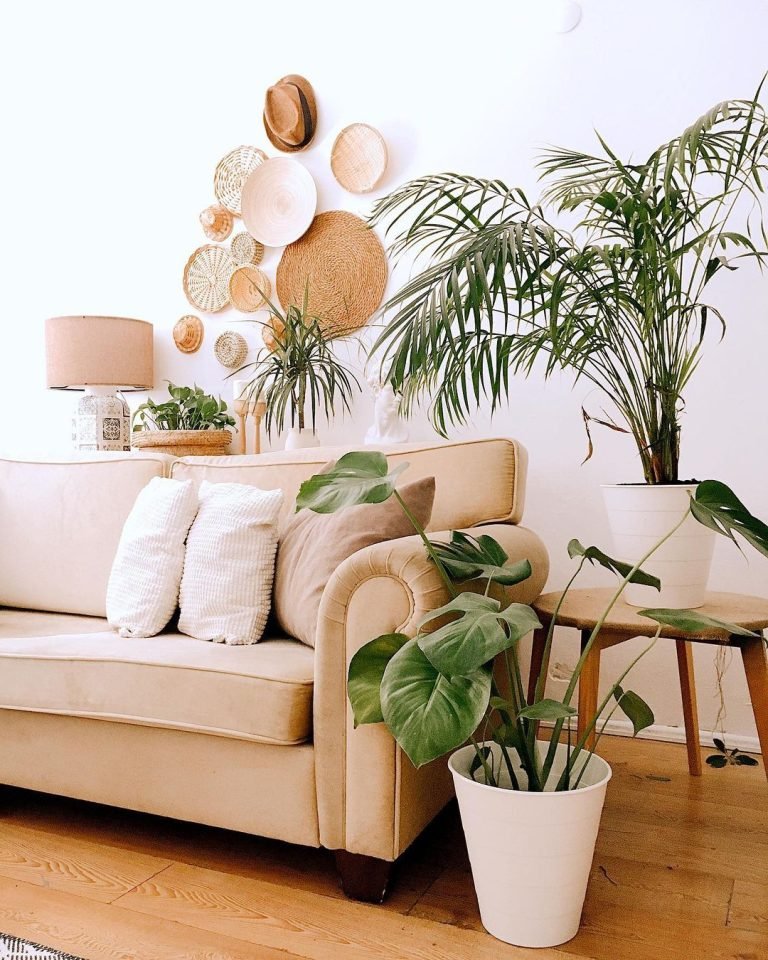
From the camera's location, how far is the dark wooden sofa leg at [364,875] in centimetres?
158

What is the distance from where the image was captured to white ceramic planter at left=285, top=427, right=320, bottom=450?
8.84 feet

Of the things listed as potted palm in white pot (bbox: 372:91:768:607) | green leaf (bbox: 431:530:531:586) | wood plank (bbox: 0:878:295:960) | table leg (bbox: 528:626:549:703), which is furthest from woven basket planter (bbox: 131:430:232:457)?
wood plank (bbox: 0:878:295:960)

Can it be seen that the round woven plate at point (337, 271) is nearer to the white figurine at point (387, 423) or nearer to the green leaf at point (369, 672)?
the white figurine at point (387, 423)

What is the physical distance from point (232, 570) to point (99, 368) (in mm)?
1318

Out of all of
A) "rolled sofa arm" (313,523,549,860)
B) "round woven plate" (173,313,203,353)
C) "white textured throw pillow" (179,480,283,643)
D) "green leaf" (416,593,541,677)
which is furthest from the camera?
"round woven plate" (173,313,203,353)

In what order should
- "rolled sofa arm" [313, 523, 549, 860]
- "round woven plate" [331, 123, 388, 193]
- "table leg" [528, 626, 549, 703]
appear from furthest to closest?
"round woven plate" [331, 123, 388, 193]
"table leg" [528, 626, 549, 703]
"rolled sofa arm" [313, 523, 549, 860]

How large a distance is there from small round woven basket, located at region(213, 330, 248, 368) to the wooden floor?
1.62 metres

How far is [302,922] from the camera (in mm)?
1547

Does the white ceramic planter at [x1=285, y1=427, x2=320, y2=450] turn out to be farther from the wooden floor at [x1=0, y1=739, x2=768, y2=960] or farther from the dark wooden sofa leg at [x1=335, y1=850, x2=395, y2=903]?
the dark wooden sofa leg at [x1=335, y1=850, x2=395, y2=903]

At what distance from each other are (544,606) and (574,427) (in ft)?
2.91

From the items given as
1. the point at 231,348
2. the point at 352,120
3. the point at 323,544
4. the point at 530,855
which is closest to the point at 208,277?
the point at 231,348

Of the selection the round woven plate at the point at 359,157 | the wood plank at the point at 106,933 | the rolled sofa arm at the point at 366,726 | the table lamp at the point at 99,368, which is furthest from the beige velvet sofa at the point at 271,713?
the round woven plate at the point at 359,157

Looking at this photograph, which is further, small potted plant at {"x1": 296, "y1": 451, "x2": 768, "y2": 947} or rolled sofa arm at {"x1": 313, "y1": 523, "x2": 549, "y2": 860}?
rolled sofa arm at {"x1": 313, "y1": 523, "x2": 549, "y2": 860}

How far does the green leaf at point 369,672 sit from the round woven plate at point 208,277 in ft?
6.50
